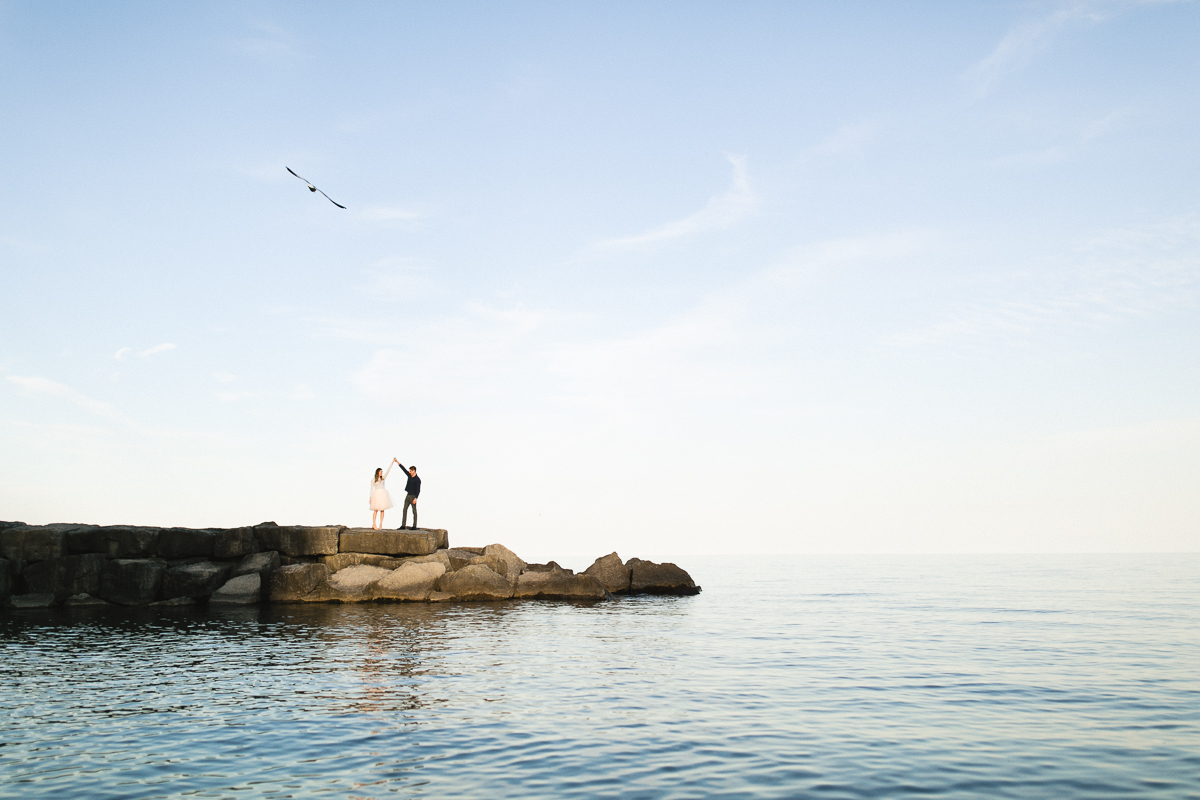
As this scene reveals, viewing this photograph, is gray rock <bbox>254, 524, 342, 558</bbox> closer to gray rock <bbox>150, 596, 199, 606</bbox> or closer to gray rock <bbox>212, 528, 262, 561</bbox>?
gray rock <bbox>212, 528, 262, 561</bbox>

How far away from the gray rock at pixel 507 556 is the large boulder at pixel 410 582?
4.53 meters

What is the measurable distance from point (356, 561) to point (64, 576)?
10.3m

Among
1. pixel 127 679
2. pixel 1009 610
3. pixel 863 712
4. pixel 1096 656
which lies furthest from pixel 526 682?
pixel 1009 610

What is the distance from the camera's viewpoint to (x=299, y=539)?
32750mm

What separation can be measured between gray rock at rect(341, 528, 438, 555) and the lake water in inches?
267

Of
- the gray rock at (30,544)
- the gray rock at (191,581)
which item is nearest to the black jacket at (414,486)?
the gray rock at (191,581)

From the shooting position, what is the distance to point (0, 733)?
11.5 metres

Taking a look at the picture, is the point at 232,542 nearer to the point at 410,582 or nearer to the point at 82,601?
the point at 82,601

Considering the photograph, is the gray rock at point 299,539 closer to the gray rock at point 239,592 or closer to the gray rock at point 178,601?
the gray rock at point 239,592

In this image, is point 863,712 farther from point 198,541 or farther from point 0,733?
point 198,541

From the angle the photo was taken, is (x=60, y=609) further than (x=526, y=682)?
Yes

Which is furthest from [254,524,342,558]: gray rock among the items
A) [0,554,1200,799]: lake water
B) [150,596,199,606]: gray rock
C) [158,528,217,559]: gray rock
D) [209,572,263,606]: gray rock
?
[0,554,1200,799]: lake water

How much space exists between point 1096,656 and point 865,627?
310 inches

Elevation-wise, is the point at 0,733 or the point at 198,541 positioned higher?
the point at 198,541
